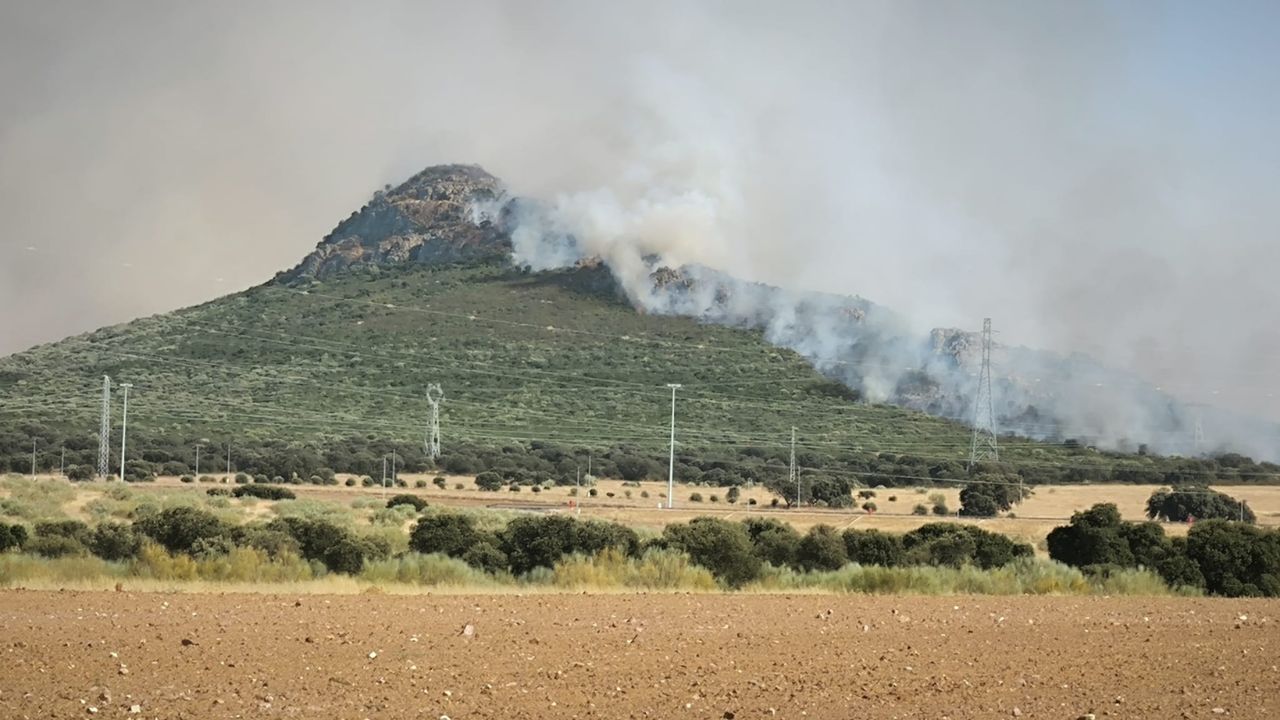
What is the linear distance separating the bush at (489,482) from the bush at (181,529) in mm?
40408

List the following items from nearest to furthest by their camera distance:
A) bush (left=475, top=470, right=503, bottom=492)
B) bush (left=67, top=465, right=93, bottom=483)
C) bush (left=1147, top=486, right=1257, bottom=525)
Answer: bush (left=1147, top=486, right=1257, bottom=525) < bush (left=67, top=465, right=93, bottom=483) < bush (left=475, top=470, right=503, bottom=492)

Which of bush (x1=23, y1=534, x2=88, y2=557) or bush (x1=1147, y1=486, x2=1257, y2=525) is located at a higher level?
bush (x1=23, y1=534, x2=88, y2=557)

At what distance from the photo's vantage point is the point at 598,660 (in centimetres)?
1291

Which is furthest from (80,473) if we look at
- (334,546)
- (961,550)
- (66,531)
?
(961,550)

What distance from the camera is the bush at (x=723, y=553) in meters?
24.3

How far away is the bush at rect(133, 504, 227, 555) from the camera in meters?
23.0

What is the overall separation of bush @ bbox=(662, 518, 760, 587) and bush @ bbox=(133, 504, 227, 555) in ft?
Answer: 25.4

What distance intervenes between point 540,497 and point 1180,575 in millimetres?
37647

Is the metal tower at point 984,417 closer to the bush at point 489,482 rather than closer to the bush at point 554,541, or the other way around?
the bush at point 489,482

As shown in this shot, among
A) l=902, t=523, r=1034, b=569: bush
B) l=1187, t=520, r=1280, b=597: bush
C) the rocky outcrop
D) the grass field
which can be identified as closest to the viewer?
l=1187, t=520, r=1280, b=597: bush

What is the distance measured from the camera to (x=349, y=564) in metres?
22.9

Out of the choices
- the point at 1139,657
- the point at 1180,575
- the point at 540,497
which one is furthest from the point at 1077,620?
the point at 540,497

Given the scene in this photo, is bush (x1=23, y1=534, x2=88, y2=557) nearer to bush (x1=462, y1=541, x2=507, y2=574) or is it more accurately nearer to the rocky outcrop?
bush (x1=462, y1=541, x2=507, y2=574)

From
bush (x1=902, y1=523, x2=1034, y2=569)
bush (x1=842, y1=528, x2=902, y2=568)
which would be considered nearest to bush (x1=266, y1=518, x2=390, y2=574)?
bush (x1=842, y1=528, x2=902, y2=568)
